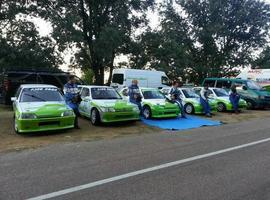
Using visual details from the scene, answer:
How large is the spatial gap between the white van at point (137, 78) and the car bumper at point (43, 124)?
43.4 feet

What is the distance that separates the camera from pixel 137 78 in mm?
25625

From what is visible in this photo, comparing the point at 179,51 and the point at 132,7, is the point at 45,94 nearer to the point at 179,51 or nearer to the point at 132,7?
the point at 132,7

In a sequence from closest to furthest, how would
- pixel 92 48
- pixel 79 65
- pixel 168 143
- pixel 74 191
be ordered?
pixel 74 191
pixel 168 143
pixel 92 48
pixel 79 65

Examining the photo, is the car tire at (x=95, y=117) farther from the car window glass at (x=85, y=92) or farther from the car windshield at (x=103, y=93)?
the car window glass at (x=85, y=92)

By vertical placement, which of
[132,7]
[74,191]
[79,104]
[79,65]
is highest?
[132,7]

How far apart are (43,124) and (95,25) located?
71.7 ft

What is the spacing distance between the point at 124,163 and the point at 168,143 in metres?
2.64

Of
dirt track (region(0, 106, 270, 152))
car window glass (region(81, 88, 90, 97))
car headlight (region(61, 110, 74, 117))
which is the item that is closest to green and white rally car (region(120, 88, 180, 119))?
dirt track (region(0, 106, 270, 152))

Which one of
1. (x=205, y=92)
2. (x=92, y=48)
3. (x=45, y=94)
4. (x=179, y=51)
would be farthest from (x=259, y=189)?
(x=179, y=51)

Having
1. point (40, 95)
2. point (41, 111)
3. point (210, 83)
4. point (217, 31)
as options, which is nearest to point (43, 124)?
point (41, 111)

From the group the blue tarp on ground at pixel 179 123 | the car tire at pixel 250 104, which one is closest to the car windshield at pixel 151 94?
the blue tarp on ground at pixel 179 123

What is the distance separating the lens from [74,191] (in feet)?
16.8

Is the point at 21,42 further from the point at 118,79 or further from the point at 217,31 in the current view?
the point at 217,31

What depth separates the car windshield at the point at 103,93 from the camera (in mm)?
13711
